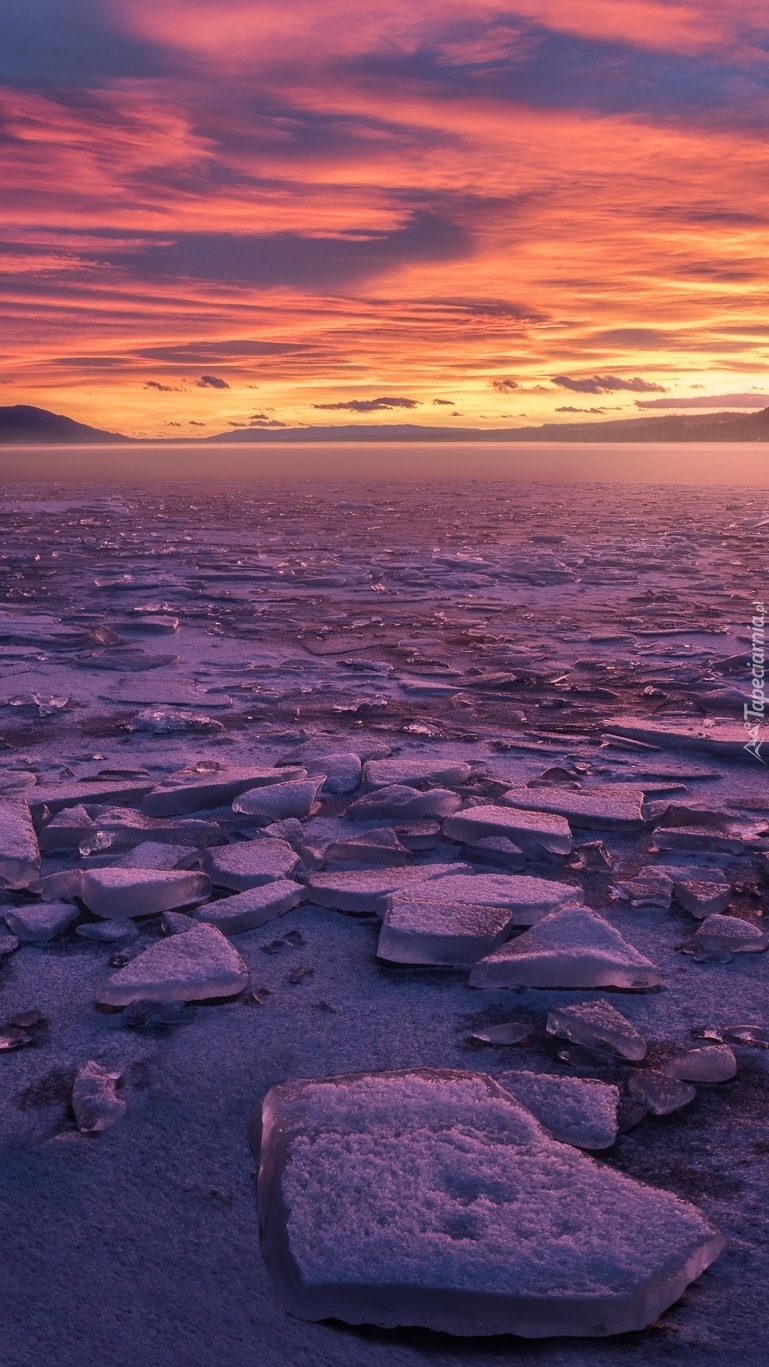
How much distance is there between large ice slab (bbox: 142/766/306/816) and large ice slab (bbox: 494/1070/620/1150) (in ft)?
4.51

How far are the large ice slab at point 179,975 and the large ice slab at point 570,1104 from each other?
50cm

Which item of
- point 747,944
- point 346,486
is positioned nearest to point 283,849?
point 747,944

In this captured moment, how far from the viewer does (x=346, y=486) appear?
82.3 feet

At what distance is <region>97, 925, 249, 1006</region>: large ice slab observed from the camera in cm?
169

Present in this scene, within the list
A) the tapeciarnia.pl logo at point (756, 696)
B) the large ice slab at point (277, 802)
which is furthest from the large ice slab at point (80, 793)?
the tapeciarnia.pl logo at point (756, 696)

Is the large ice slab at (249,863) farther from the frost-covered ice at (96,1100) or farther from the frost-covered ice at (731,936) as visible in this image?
the frost-covered ice at (731,936)

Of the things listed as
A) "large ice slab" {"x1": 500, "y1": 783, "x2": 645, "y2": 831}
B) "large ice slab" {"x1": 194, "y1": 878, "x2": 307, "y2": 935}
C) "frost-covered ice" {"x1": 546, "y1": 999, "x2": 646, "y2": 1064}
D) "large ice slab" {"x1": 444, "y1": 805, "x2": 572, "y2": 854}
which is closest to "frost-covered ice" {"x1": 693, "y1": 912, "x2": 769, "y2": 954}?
"frost-covered ice" {"x1": 546, "y1": 999, "x2": 646, "y2": 1064}

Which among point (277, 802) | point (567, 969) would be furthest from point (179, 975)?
point (277, 802)

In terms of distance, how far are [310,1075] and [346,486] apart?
79.4 ft

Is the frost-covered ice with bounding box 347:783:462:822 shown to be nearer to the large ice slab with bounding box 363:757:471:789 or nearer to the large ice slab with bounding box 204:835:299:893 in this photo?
the large ice slab with bounding box 363:757:471:789

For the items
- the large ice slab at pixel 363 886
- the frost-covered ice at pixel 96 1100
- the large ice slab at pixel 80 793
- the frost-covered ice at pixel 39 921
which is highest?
the large ice slab at pixel 80 793

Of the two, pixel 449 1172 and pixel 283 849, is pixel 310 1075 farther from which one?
pixel 283 849

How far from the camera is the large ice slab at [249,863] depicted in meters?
2.15

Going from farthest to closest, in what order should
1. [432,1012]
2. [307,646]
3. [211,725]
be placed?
[307,646] → [211,725] → [432,1012]
